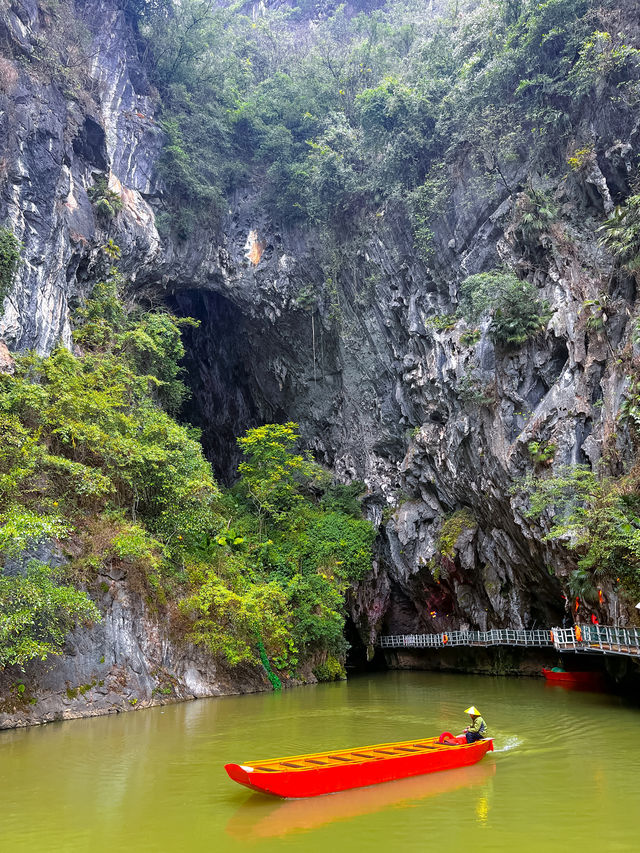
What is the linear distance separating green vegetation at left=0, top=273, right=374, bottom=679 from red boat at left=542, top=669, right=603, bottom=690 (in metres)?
7.01

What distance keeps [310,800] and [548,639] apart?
15.7m

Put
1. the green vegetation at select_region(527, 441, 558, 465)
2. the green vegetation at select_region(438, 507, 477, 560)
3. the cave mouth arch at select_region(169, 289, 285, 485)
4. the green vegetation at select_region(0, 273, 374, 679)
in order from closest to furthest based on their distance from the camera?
the green vegetation at select_region(0, 273, 374, 679)
the green vegetation at select_region(527, 441, 558, 465)
the green vegetation at select_region(438, 507, 477, 560)
the cave mouth arch at select_region(169, 289, 285, 485)

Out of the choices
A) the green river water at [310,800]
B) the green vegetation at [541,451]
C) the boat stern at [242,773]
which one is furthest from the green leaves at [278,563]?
the boat stern at [242,773]

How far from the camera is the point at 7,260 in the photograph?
1617 cm

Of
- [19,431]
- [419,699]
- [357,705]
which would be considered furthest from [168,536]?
[419,699]

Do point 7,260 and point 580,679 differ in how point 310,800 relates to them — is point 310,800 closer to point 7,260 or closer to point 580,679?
point 580,679

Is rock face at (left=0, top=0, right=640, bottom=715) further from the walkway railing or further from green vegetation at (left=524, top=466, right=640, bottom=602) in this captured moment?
green vegetation at (left=524, top=466, right=640, bottom=602)

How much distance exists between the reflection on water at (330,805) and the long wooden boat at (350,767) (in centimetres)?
10

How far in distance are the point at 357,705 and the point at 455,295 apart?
14304 mm

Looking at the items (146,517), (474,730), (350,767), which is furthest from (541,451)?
(350,767)

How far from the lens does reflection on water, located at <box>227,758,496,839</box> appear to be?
543cm

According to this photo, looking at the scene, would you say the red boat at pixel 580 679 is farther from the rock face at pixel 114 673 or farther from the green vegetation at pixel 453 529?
the rock face at pixel 114 673

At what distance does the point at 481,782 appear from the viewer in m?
6.82

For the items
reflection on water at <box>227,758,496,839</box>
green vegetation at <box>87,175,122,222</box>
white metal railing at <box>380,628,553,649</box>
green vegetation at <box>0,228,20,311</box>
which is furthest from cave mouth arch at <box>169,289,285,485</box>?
reflection on water at <box>227,758,496,839</box>
